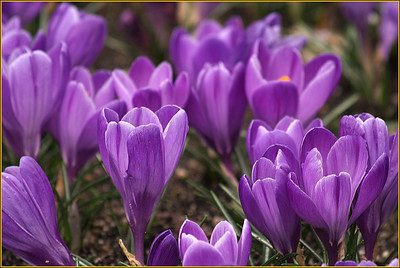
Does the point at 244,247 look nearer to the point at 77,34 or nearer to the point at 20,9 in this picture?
the point at 77,34

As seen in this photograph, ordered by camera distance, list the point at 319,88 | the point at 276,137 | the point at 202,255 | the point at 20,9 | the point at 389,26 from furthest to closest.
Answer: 1. the point at 389,26
2. the point at 20,9
3. the point at 319,88
4. the point at 276,137
5. the point at 202,255

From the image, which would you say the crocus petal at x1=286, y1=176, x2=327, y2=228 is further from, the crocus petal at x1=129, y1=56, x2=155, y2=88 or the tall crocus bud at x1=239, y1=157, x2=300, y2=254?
the crocus petal at x1=129, y1=56, x2=155, y2=88

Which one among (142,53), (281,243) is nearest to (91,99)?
(281,243)

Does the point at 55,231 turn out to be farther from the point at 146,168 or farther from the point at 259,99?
the point at 259,99

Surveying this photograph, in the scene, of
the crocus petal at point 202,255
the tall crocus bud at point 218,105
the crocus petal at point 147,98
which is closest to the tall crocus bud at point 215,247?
the crocus petal at point 202,255

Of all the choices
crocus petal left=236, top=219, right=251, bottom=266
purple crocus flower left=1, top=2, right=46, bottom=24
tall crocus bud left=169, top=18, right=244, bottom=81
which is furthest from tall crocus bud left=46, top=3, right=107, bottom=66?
crocus petal left=236, top=219, right=251, bottom=266

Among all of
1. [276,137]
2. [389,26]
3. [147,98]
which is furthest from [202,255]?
[389,26]
